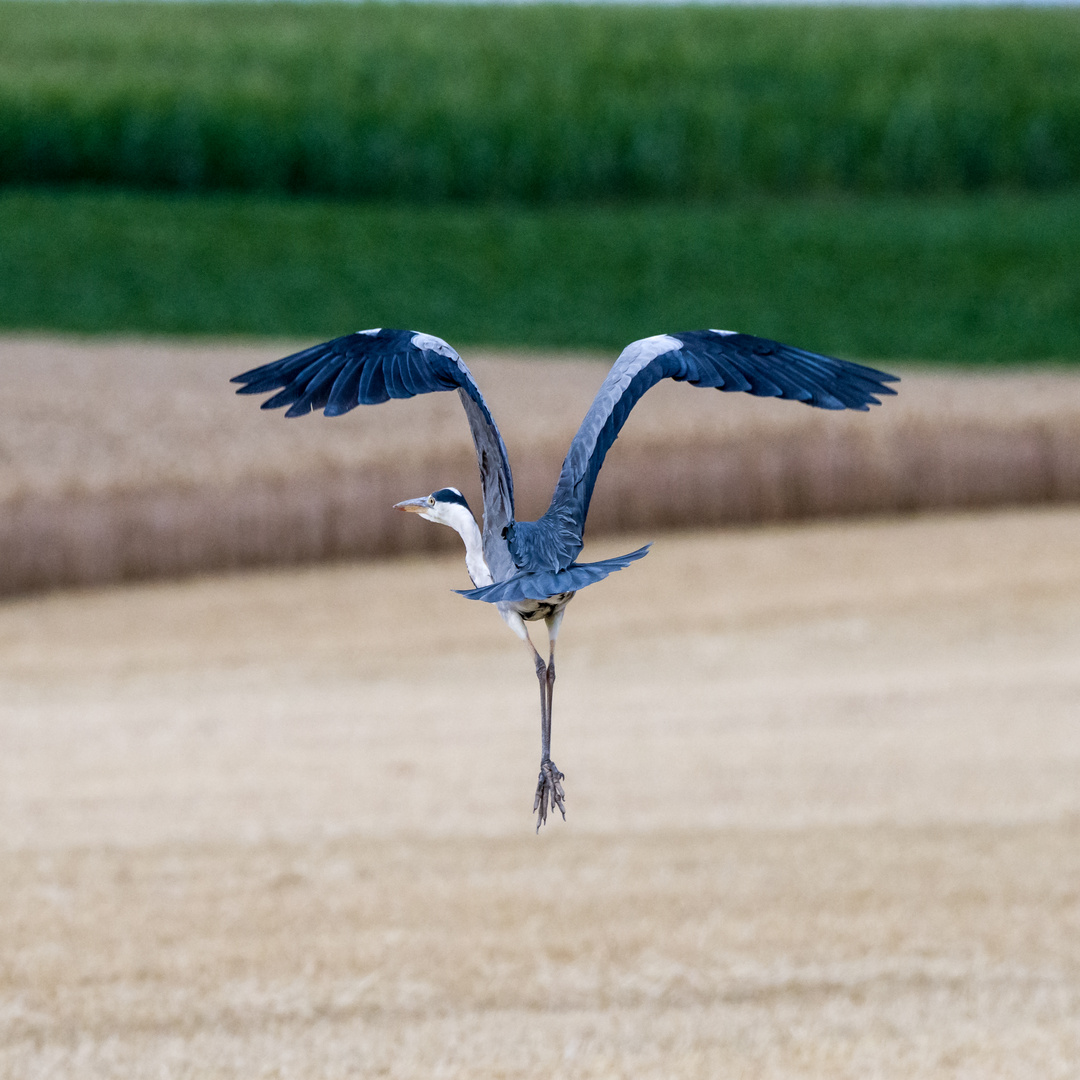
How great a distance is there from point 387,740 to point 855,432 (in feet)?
7.16

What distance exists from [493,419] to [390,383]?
5cm

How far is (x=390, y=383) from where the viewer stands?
2.18 ft

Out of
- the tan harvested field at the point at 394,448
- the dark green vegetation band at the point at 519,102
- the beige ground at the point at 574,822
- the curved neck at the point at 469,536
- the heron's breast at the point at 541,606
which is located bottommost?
the beige ground at the point at 574,822

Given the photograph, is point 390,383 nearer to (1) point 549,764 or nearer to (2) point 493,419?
(2) point 493,419

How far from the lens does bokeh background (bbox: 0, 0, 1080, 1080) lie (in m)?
3.79

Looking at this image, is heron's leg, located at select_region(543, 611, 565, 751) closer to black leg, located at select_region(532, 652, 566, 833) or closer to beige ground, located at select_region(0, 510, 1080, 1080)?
black leg, located at select_region(532, 652, 566, 833)

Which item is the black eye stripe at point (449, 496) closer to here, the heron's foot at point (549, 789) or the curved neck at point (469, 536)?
the curved neck at point (469, 536)

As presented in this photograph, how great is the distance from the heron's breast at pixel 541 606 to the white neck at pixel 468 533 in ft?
0.09

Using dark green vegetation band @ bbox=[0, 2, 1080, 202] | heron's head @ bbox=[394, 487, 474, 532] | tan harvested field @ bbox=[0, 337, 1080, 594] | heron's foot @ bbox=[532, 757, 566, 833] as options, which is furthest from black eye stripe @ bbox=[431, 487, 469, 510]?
dark green vegetation band @ bbox=[0, 2, 1080, 202]

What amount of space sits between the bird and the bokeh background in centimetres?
32

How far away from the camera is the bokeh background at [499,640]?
379cm

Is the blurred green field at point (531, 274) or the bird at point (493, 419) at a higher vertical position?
the blurred green field at point (531, 274)

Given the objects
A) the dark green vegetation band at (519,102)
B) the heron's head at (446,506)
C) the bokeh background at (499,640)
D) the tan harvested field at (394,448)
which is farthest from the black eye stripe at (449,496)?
the dark green vegetation band at (519,102)

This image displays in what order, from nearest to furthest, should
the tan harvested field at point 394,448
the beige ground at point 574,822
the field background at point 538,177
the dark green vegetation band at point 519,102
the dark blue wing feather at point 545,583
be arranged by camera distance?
1. the dark blue wing feather at point 545,583
2. the beige ground at point 574,822
3. the tan harvested field at point 394,448
4. the field background at point 538,177
5. the dark green vegetation band at point 519,102
